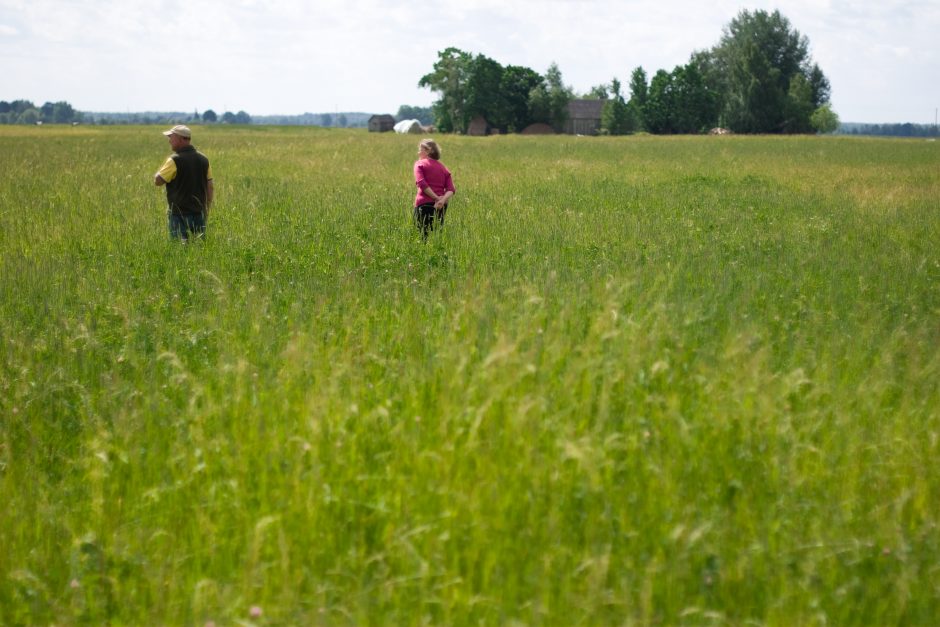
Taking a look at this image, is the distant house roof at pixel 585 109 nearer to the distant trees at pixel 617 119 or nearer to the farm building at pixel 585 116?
the farm building at pixel 585 116

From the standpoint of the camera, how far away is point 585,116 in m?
124

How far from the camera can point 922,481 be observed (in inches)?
186

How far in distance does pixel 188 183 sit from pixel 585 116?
117 meters

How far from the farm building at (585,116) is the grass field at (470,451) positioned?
380 feet

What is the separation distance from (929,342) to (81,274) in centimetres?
837

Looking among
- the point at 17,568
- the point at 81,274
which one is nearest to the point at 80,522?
the point at 17,568

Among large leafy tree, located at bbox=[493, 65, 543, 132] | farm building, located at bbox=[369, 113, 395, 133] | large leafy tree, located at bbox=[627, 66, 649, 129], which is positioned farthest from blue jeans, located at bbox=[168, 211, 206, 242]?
farm building, located at bbox=[369, 113, 395, 133]

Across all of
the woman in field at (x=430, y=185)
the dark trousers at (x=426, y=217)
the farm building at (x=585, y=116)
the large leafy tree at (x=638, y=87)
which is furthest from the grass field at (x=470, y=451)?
the farm building at (x=585, y=116)

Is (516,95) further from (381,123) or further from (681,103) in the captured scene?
(381,123)

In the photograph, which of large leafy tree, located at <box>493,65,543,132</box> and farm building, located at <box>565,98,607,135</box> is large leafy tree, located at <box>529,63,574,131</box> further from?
farm building, located at <box>565,98,607,135</box>

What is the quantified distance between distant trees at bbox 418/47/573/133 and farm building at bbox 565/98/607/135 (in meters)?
19.2

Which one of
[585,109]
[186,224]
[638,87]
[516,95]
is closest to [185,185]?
[186,224]

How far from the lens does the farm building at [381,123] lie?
134m

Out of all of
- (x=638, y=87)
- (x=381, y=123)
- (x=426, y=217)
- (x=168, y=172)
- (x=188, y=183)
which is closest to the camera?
(x=168, y=172)
